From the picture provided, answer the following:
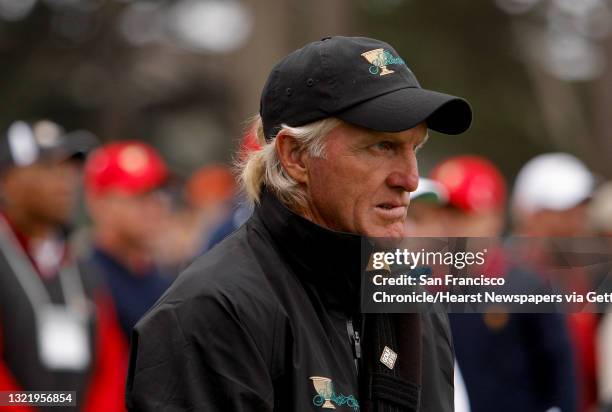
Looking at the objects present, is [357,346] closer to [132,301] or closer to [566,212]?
[566,212]

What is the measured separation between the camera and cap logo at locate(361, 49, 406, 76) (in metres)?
2.96

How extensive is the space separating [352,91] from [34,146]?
333 centimetres

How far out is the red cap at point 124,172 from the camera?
7.81 metres

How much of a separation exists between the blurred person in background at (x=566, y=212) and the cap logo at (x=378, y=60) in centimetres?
321

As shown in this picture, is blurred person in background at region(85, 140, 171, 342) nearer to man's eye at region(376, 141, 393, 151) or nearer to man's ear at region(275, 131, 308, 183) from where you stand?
man's ear at region(275, 131, 308, 183)

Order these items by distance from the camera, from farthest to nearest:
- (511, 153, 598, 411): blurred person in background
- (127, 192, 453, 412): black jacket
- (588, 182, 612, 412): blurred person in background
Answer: (511, 153, 598, 411): blurred person in background → (588, 182, 612, 412): blurred person in background → (127, 192, 453, 412): black jacket

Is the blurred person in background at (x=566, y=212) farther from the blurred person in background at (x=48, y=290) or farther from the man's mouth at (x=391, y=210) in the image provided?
the man's mouth at (x=391, y=210)

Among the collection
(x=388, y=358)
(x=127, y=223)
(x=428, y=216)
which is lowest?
(x=388, y=358)

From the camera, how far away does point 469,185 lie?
6.55m

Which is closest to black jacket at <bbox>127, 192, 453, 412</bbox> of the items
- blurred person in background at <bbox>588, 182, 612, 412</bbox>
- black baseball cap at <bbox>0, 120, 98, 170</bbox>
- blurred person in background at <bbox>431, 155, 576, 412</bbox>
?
blurred person in background at <bbox>588, 182, 612, 412</bbox>

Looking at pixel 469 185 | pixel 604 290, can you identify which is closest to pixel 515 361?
pixel 469 185

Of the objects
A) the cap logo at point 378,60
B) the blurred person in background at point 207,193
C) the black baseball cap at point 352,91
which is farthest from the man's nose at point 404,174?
the blurred person in background at point 207,193

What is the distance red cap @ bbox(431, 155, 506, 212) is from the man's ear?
342cm

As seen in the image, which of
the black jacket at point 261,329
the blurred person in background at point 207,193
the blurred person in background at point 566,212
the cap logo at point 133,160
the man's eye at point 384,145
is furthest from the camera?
the blurred person in background at point 207,193
